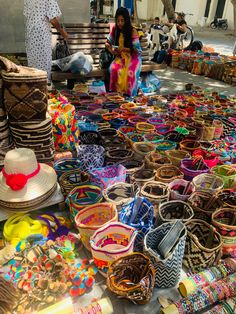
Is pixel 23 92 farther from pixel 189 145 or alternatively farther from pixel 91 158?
pixel 189 145

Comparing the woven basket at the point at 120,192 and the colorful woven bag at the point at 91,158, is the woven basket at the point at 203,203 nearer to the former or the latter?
the woven basket at the point at 120,192

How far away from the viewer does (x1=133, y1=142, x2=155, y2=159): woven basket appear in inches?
123

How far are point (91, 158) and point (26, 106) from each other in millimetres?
863

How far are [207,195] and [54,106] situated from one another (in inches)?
76.2

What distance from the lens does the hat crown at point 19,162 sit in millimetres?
2037

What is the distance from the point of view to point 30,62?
484 centimetres

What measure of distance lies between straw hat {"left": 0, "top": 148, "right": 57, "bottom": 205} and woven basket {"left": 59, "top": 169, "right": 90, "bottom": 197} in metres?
0.22

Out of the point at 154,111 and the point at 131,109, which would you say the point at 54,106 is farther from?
the point at 154,111

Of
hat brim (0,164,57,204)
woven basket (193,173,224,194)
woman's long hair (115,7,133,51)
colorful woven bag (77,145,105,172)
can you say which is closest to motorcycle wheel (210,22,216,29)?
woman's long hair (115,7,133,51)

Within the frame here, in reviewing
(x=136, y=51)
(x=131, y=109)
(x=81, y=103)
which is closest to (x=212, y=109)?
(x=131, y=109)

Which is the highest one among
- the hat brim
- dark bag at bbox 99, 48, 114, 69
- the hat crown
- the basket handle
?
the basket handle

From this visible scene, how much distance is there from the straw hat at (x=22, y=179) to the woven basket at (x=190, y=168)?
4.32 ft

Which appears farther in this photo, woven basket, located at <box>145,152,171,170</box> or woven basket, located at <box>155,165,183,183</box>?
woven basket, located at <box>145,152,171,170</box>

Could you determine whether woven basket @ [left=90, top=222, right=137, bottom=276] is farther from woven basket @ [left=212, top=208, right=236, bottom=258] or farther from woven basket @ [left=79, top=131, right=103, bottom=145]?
woven basket @ [left=79, top=131, right=103, bottom=145]
